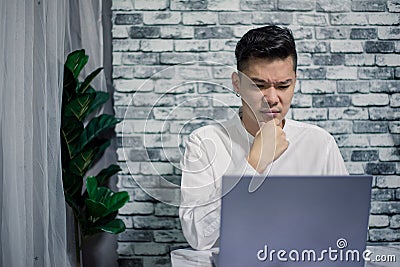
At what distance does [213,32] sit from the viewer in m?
2.37

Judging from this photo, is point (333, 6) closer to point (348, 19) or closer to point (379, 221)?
point (348, 19)

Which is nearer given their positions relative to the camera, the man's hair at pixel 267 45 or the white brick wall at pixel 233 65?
the man's hair at pixel 267 45

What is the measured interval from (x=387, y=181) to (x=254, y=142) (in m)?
1.12

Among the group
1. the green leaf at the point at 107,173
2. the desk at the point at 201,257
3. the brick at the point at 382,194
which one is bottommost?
the desk at the point at 201,257

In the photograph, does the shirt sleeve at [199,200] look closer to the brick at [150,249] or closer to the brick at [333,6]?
the brick at [150,249]

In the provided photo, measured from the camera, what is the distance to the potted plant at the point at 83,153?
2.16 m

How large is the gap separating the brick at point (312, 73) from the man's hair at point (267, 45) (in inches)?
24.8

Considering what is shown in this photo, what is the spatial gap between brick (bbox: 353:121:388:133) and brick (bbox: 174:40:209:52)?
748mm

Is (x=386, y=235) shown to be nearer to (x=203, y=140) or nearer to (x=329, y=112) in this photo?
(x=329, y=112)

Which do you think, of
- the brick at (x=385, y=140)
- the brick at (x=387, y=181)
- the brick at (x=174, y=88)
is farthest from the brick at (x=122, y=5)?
the brick at (x=387, y=181)

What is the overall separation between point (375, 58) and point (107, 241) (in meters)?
1.47

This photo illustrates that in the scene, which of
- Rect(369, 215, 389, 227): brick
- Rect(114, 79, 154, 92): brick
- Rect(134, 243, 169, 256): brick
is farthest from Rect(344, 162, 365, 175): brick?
Rect(114, 79, 154, 92): brick

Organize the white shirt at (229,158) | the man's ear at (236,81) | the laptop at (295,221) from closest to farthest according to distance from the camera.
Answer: the laptop at (295,221) < the white shirt at (229,158) < the man's ear at (236,81)

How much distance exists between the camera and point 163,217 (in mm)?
2441
